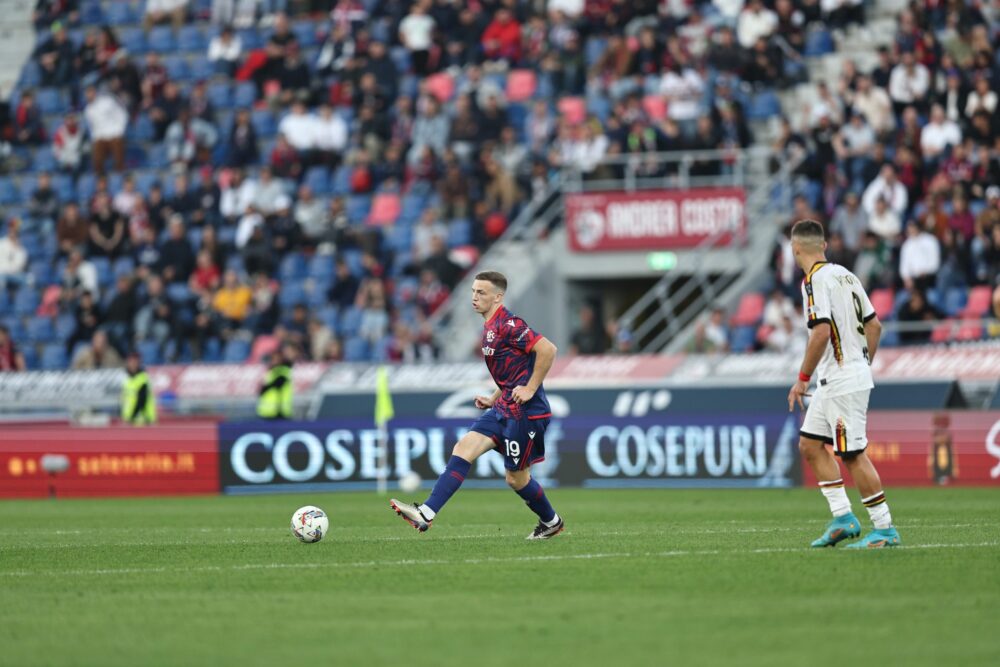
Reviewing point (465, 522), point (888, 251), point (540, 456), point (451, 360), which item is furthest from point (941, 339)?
point (540, 456)

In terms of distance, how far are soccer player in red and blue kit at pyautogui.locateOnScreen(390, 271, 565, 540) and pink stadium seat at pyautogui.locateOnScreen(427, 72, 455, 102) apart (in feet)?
67.3

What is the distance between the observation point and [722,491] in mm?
22797

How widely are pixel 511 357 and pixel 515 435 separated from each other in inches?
23.4

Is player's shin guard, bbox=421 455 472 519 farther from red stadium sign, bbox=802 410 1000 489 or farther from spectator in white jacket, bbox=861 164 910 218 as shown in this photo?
spectator in white jacket, bbox=861 164 910 218

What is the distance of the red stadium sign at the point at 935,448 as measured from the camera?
71.7 ft

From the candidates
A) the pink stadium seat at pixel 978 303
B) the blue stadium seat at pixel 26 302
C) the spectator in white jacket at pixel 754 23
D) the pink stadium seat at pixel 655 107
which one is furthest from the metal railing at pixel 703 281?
the blue stadium seat at pixel 26 302

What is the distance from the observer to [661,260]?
3008 centimetres

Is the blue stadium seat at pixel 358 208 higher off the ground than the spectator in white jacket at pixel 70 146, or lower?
lower

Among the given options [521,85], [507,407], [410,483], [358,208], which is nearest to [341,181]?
[358,208]

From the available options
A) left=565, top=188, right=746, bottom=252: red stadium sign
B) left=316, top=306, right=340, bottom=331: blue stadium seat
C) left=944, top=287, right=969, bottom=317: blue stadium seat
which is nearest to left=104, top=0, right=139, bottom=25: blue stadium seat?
left=316, top=306, right=340, bottom=331: blue stadium seat

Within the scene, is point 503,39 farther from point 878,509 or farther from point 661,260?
point 878,509

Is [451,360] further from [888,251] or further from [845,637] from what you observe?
[845,637]

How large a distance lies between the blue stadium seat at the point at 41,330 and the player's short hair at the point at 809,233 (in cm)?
2401

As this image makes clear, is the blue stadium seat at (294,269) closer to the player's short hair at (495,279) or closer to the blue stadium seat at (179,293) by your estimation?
the blue stadium seat at (179,293)
